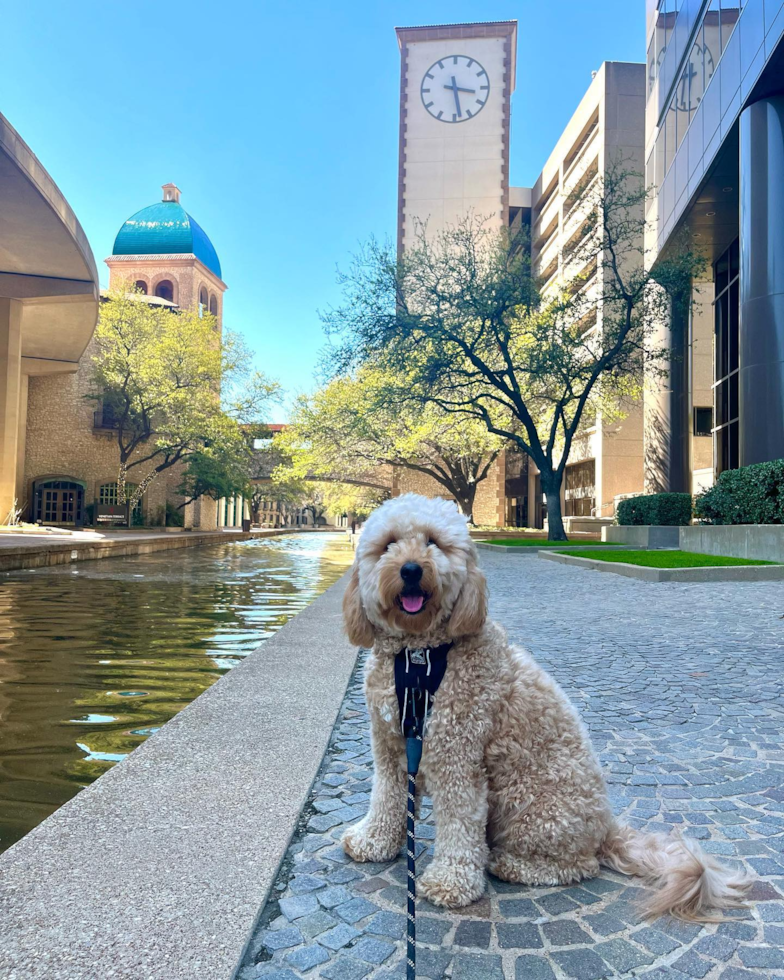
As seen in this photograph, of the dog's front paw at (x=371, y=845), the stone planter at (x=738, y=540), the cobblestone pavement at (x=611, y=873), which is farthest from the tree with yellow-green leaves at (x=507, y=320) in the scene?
the dog's front paw at (x=371, y=845)

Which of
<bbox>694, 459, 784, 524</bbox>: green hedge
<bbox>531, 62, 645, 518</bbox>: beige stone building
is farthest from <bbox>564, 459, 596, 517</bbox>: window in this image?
<bbox>694, 459, 784, 524</bbox>: green hedge

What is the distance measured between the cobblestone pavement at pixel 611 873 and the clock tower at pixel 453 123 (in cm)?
4325

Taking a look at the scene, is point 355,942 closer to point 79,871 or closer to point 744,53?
point 79,871

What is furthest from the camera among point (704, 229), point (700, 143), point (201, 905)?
point (704, 229)

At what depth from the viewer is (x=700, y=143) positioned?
58.1 feet

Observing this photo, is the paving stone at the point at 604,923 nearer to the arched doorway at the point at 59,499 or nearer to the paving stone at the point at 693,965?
the paving stone at the point at 693,965

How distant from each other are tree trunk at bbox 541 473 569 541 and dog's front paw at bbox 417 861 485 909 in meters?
19.9

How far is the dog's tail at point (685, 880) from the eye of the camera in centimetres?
190

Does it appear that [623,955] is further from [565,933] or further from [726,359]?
[726,359]

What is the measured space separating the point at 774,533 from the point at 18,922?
12502 millimetres

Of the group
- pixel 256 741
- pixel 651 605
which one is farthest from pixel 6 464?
pixel 256 741

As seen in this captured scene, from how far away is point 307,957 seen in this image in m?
1.71

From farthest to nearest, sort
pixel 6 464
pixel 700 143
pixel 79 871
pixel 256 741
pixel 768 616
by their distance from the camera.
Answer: pixel 6 464, pixel 700 143, pixel 768 616, pixel 256 741, pixel 79 871

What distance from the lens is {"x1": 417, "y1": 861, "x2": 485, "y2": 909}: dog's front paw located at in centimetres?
197
